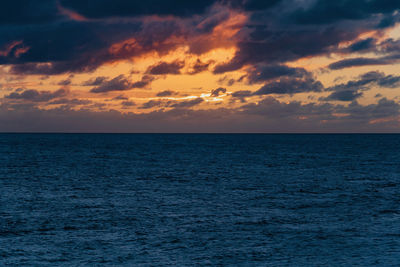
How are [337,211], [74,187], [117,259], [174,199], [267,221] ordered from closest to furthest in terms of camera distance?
[117,259]
[267,221]
[337,211]
[174,199]
[74,187]

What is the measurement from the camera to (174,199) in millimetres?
44125

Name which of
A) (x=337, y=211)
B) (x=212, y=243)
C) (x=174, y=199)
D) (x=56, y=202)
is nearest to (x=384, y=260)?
(x=212, y=243)

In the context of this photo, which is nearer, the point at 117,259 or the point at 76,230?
the point at 117,259

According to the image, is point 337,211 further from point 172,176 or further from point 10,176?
point 10,176

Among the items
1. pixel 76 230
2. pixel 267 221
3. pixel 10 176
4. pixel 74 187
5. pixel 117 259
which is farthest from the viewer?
pixel 10 176

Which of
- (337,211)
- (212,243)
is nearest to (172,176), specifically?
(337,211)

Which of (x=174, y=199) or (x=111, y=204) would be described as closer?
(x=111, y=204)

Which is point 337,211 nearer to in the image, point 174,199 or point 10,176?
point 174,199

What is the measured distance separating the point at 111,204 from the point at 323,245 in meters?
21.8

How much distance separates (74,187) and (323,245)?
35.8 m

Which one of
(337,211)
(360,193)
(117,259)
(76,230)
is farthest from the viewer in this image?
(360,193)

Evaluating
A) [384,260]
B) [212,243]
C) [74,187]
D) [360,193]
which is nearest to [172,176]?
[74,187]

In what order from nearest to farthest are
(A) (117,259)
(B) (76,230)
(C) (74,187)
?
(A) (117,259)
(B) (76,230)
(C) (74,187)

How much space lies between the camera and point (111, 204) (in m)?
41.1
